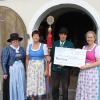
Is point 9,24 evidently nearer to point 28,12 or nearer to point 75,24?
point 28,12

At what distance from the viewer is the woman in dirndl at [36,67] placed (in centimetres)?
718

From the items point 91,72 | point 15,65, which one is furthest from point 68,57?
point 15,65

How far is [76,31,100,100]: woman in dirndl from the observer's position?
6754 millimetres

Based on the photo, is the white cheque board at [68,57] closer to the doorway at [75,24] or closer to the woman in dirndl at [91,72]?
the woman in dirndl at [91,72]

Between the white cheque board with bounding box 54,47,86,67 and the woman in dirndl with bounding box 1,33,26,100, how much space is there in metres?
0.71

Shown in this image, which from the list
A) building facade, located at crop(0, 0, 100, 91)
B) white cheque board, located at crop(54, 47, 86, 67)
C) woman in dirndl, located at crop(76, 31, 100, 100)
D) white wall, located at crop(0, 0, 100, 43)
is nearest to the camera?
woman in dirndl, located at crop(76, 31, 100, 100)

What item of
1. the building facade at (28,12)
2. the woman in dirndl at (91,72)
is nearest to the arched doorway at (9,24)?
the building facade at (28,12)

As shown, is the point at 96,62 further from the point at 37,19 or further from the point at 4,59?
the point at 37,19

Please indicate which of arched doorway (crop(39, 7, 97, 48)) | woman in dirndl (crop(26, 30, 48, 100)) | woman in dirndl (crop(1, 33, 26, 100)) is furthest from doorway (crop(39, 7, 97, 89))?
woman in dirndl (crop(26, 30, 48, 100))

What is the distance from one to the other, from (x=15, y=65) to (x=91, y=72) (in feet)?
5.08

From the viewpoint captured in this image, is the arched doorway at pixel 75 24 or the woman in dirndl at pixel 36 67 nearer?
the woman in dirndl at pixel 36 67

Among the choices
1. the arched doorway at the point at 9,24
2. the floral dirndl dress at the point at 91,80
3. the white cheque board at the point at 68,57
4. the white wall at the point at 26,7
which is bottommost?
the floral dirndl dress at the point at 91,80

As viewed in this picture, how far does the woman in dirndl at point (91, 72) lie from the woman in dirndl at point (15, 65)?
4.15 ft

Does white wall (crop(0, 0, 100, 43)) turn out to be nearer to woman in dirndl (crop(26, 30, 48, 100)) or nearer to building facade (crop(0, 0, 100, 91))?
building facade (crop(0, 0, 100, 91))
